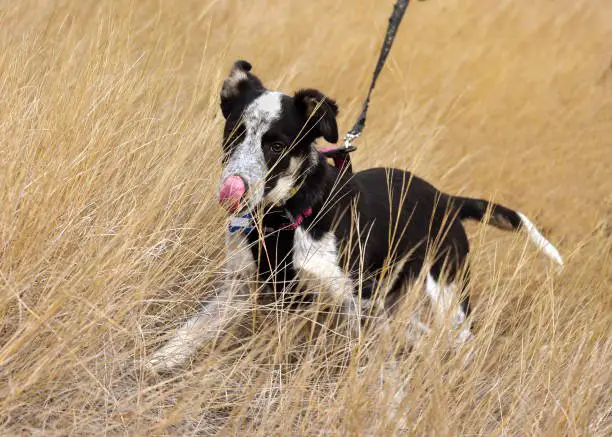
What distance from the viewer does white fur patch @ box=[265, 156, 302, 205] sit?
9.41 ft

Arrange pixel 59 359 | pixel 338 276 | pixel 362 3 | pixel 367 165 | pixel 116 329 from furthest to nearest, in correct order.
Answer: pixel 362 3, pixel 367 165, pixel 338 276, pixel 116 329, pixel 59 359

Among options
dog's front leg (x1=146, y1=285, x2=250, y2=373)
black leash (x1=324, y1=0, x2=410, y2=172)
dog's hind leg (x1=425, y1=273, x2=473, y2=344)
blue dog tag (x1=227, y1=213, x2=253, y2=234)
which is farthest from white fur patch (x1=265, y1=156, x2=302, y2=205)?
dog's hind leg (x1=425, y1=273, x2=473, y2=344)

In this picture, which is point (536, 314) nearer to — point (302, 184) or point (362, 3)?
point (302, 184)

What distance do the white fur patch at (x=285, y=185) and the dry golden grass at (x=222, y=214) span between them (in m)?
0.28

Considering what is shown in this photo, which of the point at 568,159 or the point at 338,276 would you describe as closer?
the point at 338,276

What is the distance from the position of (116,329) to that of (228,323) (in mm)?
515

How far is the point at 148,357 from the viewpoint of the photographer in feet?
7.63

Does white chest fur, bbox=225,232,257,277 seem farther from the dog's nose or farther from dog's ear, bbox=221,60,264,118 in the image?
dog's ear, bbox=221,60,264,118

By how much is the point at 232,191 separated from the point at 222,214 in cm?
53

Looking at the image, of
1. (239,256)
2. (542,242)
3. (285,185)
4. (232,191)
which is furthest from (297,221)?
(542,242)

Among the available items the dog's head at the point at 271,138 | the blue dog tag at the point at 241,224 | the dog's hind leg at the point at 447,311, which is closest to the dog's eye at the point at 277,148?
the dog's head at the point at 271,138

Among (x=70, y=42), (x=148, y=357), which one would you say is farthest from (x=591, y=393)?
(x=70, y=42)

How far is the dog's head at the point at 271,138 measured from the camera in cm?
273

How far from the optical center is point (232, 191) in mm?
2543
